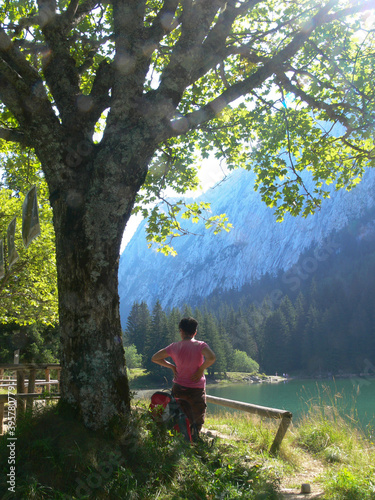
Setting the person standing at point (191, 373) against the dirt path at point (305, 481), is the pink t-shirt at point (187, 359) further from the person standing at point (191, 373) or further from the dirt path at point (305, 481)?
the dirt path at point (305, 481)

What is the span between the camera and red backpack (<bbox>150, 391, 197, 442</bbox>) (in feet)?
12.7

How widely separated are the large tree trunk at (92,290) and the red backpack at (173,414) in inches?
21.2

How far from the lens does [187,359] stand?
14.5 feet

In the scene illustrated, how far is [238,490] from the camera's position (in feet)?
10.2

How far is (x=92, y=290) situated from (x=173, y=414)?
5.44ft

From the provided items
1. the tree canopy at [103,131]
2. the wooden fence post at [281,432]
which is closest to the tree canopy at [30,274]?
the tree canopy at [103,131]

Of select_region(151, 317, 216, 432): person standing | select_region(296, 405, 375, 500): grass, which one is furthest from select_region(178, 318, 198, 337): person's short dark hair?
select_region(296, 405, 375, 500): grass

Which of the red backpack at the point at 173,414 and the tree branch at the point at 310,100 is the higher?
the tree branch at the point at 310,100

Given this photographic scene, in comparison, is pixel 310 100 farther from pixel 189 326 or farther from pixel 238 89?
pixel 189 326

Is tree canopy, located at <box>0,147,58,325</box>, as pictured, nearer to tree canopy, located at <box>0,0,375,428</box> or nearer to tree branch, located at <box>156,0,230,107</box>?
tree canopy, located at <box>0,0,375,428</box>

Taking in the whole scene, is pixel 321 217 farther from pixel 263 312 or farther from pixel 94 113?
pixel 94 113

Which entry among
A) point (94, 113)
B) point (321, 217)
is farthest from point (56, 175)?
point (321, 217)

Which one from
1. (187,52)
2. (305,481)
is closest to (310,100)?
(187,52)

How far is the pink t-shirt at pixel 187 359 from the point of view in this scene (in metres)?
4.42
